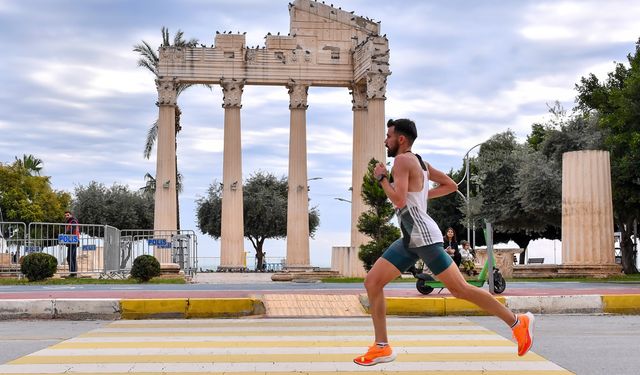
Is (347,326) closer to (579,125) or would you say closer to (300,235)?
(300,235)

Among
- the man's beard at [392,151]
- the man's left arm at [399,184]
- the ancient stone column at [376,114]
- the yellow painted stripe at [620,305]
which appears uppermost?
the ancient stone column at [376,114]

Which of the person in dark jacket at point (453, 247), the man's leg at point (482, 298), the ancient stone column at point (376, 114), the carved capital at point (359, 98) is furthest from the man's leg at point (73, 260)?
the man's leg at point (482, 298)

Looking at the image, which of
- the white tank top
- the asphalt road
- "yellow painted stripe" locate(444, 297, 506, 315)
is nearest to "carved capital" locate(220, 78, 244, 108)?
the asphalt road

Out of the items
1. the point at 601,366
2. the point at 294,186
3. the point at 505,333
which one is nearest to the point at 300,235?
the point at 294,186

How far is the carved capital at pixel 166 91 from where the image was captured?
46.7 m

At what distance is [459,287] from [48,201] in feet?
250

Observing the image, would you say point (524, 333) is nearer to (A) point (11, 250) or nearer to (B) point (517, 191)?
(A) point (11, 250)

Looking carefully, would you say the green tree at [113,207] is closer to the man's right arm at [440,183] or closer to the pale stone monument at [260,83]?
the pale stone monument at [260,83]

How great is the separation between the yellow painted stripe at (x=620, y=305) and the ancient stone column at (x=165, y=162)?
3341 centimetres

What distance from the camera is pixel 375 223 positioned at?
3141 cm

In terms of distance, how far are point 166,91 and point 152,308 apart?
112 feet

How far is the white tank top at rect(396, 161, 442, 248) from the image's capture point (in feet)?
24.8

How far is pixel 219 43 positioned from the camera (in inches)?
1876

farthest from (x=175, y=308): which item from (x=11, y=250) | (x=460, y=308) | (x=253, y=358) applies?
(x=11, y=250)
